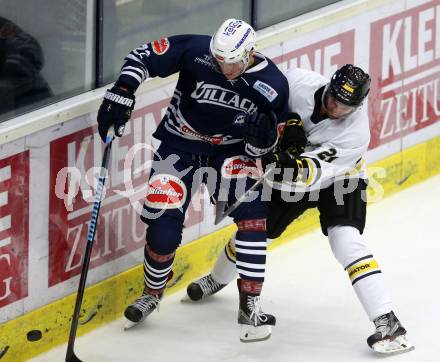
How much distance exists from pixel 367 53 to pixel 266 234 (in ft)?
→ 6.02

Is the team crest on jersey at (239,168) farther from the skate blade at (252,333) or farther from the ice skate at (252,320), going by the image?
the skate blade at (252,333)

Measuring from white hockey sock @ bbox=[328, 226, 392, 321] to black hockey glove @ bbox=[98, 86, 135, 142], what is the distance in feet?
A: 3.16

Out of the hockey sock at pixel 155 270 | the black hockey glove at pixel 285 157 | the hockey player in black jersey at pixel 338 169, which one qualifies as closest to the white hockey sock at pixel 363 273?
the hockey player in black jersey at pixel 338 169

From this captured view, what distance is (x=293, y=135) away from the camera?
5840mm

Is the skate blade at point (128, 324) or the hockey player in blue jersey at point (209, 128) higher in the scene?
the hockey player in blue jersey at point (209, 128)

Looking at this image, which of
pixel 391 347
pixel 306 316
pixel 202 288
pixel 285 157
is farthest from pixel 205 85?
pixel 391 347

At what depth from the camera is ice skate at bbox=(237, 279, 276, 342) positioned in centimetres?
595

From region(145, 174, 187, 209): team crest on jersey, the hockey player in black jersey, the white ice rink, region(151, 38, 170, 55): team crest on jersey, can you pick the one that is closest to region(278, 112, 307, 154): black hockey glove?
the hockey player in black jersey

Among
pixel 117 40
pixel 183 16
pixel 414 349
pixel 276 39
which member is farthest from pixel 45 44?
pixel 414 349

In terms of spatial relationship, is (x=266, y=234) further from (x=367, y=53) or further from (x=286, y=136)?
(x=367, y=53)

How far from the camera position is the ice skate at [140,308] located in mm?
6137

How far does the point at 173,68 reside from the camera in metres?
5.88

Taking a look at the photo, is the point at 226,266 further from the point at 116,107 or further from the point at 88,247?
the point at 116,107

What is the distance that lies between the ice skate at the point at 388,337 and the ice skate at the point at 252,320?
0.42 meters
